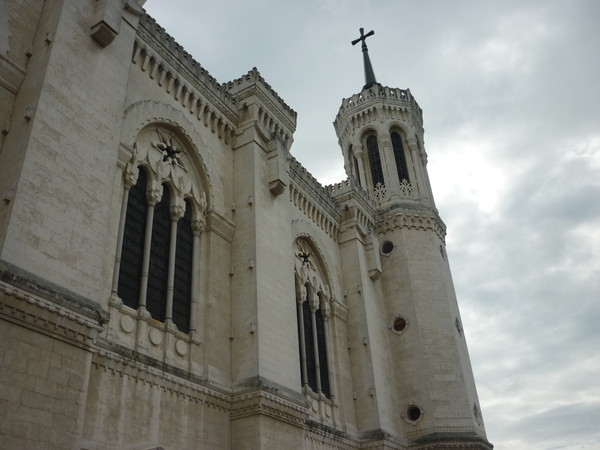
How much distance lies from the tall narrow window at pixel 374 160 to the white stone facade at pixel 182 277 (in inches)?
175

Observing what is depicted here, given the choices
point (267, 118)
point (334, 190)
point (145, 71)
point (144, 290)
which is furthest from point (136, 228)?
point (334, 190)

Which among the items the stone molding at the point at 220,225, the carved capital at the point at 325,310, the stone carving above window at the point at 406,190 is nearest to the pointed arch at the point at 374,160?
the stone carving above window at the point at 406,190

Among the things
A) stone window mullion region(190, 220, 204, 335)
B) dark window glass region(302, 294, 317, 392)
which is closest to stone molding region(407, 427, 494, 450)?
dark window glass region(302, 294, 317, 392)

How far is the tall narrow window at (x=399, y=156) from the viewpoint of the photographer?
3322 cm

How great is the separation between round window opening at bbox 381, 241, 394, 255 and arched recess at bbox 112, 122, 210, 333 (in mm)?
14090

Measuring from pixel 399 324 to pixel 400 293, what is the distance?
5.02ft

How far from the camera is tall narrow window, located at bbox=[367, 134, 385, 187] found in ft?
109

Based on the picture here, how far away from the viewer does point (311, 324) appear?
74.2ft

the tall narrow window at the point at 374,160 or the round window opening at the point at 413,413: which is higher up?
the tall narrow window at the point at 374,160

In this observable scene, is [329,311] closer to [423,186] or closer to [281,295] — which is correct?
[281,295]

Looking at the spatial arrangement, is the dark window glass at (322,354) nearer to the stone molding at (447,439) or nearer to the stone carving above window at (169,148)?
the stone molding at (447,439)

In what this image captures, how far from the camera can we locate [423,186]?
32.6 m

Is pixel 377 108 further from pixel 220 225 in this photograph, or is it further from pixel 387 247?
pixel 220 225

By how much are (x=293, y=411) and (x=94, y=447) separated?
6553 mm
